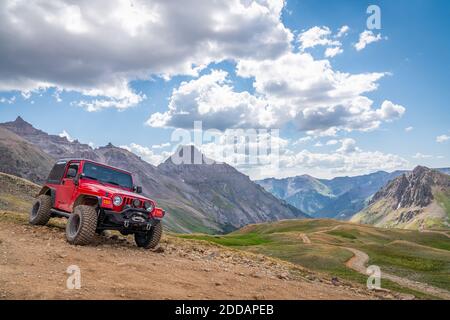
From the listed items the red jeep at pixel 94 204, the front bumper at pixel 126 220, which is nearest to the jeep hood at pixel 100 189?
the red jeep at pixel 94 204

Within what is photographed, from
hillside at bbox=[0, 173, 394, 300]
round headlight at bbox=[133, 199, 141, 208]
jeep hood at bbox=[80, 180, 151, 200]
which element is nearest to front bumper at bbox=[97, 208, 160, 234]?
round headlight at bbox=[133, 199, 141, 208]

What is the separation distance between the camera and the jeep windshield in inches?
722

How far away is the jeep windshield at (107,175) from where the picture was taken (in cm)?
1834

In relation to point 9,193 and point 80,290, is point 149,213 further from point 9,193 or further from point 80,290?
point 9,193

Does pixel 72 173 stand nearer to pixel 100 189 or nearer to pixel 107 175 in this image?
pixel 107 175

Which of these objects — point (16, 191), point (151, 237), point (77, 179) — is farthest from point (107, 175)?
point (16, 191)

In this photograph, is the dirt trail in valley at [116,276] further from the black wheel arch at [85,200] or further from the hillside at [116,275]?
the black wheel arch at [85,200]

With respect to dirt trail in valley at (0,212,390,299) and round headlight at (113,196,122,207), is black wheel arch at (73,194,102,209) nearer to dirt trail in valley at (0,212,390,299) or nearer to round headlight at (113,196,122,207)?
round headlight at (113,196,122,207)

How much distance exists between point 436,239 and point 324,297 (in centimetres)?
9942

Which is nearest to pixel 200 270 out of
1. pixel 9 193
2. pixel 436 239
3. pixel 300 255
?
pixel 300 255

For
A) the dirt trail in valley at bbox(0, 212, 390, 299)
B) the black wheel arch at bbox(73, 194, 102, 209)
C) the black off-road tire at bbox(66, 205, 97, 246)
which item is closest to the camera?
the dirt trail in valley at bbox(0, 212, 390, 299)

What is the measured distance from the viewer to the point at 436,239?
9738 centimetres

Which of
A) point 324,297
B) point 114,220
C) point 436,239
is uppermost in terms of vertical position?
point 114,220

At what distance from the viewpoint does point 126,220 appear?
15.6 metres
